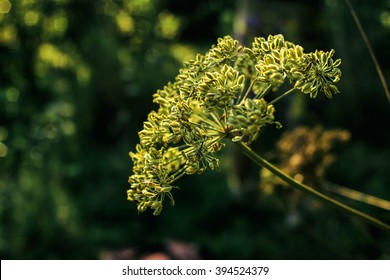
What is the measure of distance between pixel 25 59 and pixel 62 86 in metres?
0.67

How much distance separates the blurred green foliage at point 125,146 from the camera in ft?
14.0

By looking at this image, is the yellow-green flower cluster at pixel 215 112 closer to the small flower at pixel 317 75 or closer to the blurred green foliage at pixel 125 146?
the small flower at pixel 317 75

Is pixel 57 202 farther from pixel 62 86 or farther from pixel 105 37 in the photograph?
pixel 105 37

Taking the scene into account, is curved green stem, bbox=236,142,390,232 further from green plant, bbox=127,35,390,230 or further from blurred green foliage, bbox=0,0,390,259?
blurred green foliage, bbox=0,0,390,259

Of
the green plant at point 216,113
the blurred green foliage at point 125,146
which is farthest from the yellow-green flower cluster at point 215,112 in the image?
the blurred green foliage at point 125,146

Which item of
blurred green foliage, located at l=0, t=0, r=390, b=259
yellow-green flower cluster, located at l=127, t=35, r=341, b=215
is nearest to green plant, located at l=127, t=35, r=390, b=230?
yellow-green flower cluster, located at l=127, t=35, r=341, b=215

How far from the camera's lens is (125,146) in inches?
253

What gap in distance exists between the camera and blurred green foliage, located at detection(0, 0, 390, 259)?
4.27 metres

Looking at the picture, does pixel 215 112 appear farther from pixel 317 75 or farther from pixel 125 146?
pixel 125 146

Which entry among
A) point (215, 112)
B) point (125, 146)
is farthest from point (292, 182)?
point (125, 146)

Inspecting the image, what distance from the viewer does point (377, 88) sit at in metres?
7.30

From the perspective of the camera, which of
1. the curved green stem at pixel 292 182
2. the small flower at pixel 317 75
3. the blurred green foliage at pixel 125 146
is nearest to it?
the curved green stem at pixel 292 182

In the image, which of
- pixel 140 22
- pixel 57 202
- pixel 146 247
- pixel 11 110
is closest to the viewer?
pixel 146 247

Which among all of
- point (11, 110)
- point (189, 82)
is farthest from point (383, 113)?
point (189, 82)
